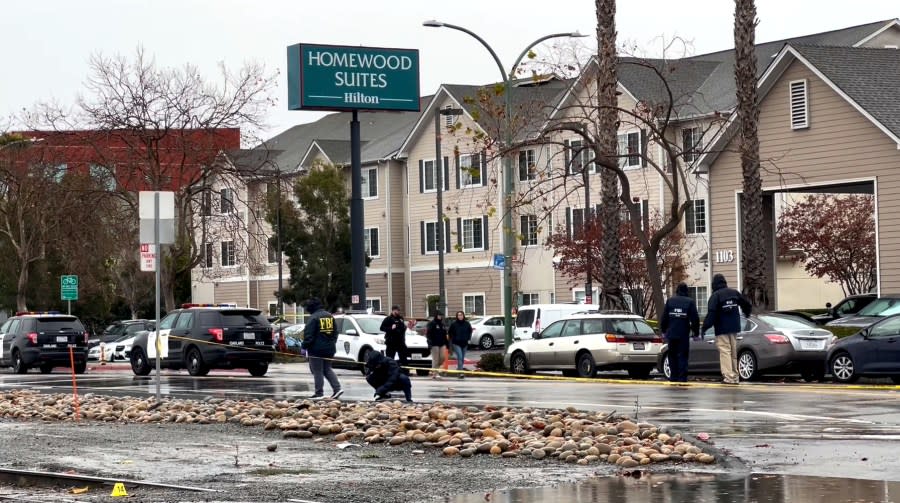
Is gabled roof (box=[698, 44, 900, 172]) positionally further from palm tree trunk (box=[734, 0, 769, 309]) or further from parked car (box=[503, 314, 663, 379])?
parked car (box=[503, 314, 663, 379])

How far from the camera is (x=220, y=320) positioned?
3562cm

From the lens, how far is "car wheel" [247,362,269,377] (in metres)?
35.8

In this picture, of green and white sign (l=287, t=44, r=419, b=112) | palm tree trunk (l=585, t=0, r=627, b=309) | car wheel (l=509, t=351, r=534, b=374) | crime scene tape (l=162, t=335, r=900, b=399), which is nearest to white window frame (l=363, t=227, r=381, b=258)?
green and white sign (l=287, t=44, r=419, b=112)

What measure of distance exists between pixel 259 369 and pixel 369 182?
39.2m

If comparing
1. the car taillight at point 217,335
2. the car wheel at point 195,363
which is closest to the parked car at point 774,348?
the car taillight at point 217,335

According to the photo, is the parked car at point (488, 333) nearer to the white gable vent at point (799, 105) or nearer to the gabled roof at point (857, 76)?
the gabled roof at point (857, 76)

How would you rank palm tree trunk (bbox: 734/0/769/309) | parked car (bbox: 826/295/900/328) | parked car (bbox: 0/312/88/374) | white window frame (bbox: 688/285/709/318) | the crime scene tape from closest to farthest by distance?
the crime scene tape
palm tree trunk (bbox: 734/0/769/309)
parked car (bbox: 826/295/900/328)
parked car (bbox: 0/312/88/374)
white window frame (bbox: 688/285/709/318)

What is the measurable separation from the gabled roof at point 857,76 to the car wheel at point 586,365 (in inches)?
432

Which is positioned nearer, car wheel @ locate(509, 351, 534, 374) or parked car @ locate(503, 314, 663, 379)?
parked car @ locate(503, 314, 663, 379)

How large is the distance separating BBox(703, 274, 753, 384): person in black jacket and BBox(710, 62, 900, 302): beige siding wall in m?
12.8

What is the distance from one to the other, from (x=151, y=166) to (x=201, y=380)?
54.7ft

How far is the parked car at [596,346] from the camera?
104 feet

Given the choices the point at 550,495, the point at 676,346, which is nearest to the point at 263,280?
the point at 676,346

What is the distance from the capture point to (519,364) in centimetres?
3481
